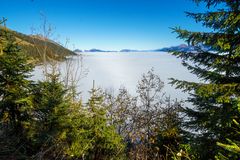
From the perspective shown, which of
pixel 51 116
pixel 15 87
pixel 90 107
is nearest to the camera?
pixel 15 87

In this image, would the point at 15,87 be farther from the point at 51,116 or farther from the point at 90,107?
the point at 90,107

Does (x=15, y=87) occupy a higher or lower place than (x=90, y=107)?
higher

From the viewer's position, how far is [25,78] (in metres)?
8.89

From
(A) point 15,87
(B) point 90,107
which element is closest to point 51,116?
(A) point 15,87

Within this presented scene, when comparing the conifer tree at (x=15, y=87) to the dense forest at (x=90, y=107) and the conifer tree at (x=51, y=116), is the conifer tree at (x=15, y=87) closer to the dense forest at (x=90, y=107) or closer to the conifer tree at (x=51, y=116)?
the dense forest at (x=90, y=107)

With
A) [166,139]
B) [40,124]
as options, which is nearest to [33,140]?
[40,124]

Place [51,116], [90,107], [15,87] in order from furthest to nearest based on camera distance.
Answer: [90,107] < [51,116] < [15,87]

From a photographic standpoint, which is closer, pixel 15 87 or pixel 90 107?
pixel 15 87

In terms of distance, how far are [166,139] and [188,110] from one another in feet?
10.6

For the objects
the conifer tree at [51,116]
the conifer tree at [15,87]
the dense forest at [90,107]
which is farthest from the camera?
the conifer tree at [51,116]

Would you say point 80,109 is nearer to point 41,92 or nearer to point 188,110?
point 41,92

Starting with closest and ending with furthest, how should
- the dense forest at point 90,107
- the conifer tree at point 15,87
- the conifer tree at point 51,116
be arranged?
the dense forest at point 90,107 → the conifer tree at point 15,87 → the conifer tree at point 51,116

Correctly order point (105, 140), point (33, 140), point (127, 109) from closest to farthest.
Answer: point (33, 140), point (105, 140), point (127, 109)

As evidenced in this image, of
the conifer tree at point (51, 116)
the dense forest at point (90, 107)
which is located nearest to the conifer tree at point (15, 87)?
the dense forest at point (90, 107)
